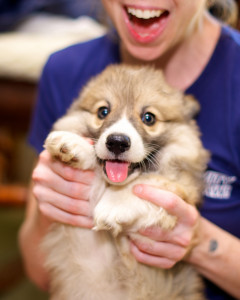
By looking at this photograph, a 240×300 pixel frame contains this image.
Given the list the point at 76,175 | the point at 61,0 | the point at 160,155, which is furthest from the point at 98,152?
the point at 61,0

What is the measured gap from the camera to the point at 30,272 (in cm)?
195

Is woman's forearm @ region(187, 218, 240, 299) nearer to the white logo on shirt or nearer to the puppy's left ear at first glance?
the white logo on shirt

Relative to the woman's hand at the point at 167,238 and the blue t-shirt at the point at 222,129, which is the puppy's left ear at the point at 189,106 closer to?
the blue t-shirt at the point at 222,129

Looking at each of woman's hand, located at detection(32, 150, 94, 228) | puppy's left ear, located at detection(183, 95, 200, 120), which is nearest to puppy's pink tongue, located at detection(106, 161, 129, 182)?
woman's hand, located at detection(32, 150, 94, 228)

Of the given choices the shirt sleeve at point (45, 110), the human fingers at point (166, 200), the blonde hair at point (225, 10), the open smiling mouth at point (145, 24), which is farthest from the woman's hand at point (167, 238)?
the blonde hair at point (225, 10)

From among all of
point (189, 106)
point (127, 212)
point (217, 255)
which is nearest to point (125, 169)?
point (127, 212)

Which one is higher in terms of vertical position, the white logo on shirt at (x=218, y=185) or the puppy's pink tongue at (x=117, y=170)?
the puppy's pink tongue at (x=117, y=170)

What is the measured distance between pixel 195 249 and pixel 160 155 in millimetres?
410

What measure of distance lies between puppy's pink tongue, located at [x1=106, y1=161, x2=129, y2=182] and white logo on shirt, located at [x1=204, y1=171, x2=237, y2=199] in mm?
439

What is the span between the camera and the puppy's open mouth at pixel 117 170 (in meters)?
1.30

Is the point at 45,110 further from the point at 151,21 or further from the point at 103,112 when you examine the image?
the point at 151,21

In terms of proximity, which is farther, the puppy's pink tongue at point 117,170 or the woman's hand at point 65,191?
the woman's hand at point 65,191

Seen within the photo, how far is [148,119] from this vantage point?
1479mm

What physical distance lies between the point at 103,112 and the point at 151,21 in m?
0.44
